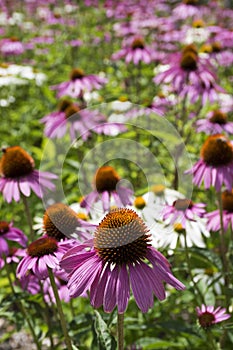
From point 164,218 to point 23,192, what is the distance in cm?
48

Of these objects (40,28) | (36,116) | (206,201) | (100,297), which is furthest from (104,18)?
(100,297)

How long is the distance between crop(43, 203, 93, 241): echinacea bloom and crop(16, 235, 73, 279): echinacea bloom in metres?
0.08

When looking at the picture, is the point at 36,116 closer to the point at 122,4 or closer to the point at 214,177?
the point at 122,4

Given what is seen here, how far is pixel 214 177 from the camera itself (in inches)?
65.5

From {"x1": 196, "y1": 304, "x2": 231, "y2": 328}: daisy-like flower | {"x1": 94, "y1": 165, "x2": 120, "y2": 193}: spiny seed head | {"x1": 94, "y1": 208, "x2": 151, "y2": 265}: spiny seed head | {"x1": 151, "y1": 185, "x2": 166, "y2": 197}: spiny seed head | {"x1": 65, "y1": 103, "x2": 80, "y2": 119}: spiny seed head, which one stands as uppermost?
{"x1": 94, "y1": 208, "x2": 151, "y2": 265}: spiny seed head

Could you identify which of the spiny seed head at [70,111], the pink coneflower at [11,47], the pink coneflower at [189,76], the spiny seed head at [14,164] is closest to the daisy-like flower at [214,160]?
the spiny seed head at [14,164]

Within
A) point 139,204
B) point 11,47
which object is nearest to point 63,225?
point 139,204

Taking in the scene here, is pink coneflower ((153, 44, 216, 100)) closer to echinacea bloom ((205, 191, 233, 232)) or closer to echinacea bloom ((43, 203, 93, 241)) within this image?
echinacea bloom ((205, 191, 233, 232))

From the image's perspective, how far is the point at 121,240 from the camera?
1017mm

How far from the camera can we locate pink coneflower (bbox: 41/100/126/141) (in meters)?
2.59

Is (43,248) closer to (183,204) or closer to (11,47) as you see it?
(183,204)

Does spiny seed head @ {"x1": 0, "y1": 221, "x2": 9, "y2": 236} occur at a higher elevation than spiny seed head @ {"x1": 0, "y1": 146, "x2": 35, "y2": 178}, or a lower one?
lower

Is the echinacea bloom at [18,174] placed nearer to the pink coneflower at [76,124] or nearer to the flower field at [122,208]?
the flower field at [122,208]

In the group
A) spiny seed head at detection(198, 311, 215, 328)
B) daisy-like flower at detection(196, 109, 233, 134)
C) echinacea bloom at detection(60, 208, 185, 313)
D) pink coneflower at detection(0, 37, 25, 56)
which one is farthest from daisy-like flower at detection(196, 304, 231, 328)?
pink coneflower at detection(0, 37, 25, 56)
